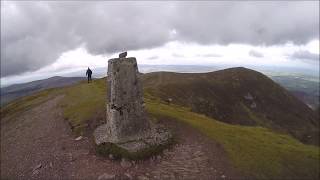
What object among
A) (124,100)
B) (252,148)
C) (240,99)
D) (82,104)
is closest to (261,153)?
(252,148)

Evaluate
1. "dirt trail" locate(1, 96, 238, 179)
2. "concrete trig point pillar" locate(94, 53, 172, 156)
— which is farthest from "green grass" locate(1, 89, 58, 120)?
"concrete trig point pillar" locate(94, 53, 172, 156)

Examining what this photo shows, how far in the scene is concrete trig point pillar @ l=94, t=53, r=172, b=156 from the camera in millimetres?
38469

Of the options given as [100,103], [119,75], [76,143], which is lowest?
[76,143]

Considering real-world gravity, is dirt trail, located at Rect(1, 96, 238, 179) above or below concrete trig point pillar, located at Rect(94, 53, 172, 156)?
below

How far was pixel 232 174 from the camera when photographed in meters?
36.3

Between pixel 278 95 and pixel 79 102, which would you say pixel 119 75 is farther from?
pixel 278 95

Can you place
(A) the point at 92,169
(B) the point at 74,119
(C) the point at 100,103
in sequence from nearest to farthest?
(A) the point at 92,169 → (B) the point at 74,119 → (C) the point at 100,103

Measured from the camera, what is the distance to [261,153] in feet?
138

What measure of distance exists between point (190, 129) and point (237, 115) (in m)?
83.9

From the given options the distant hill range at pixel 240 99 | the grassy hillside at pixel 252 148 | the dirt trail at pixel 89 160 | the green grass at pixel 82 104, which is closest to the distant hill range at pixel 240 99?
the distant hill range at pixel 240 99

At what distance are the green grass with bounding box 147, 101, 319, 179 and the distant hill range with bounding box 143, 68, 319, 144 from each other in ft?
172

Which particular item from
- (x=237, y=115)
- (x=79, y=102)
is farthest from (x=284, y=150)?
(x=237, y=115)

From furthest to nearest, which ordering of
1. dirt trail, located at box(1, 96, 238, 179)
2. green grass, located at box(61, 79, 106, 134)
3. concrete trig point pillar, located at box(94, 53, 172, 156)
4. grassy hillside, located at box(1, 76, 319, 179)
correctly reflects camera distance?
green grass, located at box(61, 79, 106, 134) → grassy hillside, located at box(1, 76, 319, 179) → concrete trig point pillar, located at box(94, 53, 172, 156) → dirt trail, located at box(1, 96, 238, 179)

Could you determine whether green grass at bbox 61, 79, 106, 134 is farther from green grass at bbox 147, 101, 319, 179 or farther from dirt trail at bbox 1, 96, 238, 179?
→ green grass at bbox 147, 101, 319, 179
